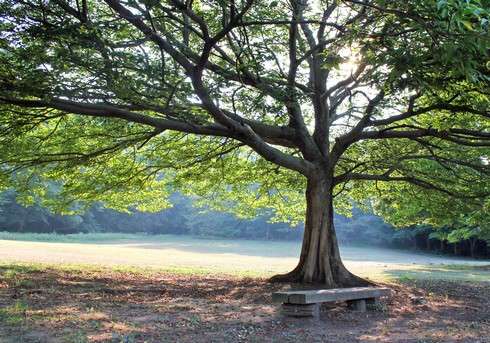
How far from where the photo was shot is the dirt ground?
6.90 metres

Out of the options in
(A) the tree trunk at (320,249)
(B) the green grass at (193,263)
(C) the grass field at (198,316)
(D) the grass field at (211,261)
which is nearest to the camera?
(C) the grass field at (198,316)

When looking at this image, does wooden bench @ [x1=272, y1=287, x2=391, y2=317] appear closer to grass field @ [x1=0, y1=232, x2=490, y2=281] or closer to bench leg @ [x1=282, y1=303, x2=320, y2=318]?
bench leg @ [x1=282, y1=303, x2=320, y2=318]

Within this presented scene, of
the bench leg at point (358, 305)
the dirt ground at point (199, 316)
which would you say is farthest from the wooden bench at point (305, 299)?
the bench leg at point (358, 305)

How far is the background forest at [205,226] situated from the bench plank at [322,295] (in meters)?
44.1

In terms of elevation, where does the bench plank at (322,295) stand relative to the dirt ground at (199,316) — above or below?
above

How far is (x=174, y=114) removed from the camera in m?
10.5

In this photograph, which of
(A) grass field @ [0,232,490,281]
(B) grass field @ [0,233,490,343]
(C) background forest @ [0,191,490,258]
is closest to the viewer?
(B) grass field @ [0,233,490,343]

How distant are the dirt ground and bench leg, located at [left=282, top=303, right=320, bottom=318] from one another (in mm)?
103

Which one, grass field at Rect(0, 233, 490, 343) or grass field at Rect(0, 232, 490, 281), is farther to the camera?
grass field at Rect(0, 232, 490, 281)

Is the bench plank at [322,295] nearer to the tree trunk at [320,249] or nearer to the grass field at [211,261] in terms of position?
the tree trunk at [320,249]

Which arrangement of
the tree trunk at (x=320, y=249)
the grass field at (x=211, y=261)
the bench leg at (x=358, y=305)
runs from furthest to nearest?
the grass field at (x=211, y=261) < the tree trunk at (x=320, y=249) < the bench leg at (x=358, y=305)

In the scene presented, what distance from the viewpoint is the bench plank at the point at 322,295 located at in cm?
830

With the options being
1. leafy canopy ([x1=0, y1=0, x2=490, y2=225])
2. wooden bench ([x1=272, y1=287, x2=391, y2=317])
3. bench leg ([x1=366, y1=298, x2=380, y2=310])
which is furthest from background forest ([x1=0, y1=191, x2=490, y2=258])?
wooden bench ([x1=272, y1=287, x2=391, y2=317])

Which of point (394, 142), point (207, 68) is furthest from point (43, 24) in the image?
point (394, 142)
